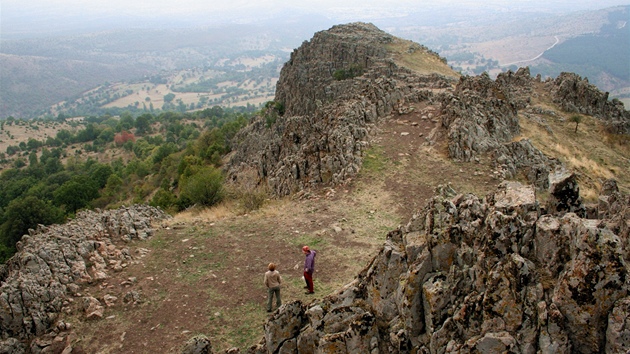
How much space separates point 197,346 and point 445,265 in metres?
5.82

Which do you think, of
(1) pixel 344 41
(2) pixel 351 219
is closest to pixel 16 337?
(2) pixel 351 219

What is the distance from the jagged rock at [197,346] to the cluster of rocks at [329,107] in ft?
40.0

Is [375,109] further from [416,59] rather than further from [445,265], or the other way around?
[416,59]

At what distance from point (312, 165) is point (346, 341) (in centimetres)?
1524

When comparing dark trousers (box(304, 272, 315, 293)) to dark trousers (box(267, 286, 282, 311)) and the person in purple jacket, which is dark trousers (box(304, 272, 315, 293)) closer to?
the person in purple jacket

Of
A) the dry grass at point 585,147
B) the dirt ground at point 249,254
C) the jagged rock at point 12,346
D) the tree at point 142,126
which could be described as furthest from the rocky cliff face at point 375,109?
the tree at point 142,126

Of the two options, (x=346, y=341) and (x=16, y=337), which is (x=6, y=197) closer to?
(x=16, y=337)

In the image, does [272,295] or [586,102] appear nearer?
[272,295]

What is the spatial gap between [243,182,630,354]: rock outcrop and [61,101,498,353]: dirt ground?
1.75m

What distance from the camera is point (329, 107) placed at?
3216cm

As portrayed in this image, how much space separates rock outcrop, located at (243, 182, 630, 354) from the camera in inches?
257

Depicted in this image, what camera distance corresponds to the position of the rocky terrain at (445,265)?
6676mm

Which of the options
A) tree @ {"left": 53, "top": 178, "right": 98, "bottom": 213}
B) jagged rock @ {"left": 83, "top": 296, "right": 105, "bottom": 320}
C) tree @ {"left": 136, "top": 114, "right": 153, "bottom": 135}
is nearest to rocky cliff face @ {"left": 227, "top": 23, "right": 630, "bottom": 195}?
jagged rock @ {"left": 83, "top": 296, "right": 105, "bottom": 320}

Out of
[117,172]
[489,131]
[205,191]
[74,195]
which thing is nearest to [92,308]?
[205,191]
